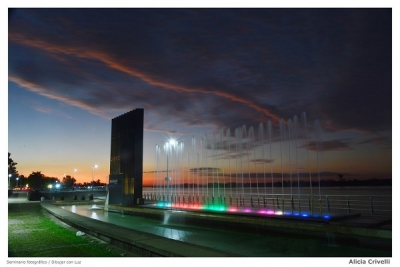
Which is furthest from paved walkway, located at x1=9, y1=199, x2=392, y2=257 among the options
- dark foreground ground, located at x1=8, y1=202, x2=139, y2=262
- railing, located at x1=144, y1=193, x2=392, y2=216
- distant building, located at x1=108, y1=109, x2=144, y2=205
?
distant building, located at x1=108, y1=109, x2=144, y2=205

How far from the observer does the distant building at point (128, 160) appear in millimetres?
25438

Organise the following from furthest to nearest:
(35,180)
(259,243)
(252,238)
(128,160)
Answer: (35,180)
(128,160)
(252,238)
(259,243)

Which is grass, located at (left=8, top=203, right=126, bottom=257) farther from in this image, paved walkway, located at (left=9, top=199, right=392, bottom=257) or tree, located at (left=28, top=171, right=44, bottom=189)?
tree, located at (left=28, top=171, right=44, bottom=189)

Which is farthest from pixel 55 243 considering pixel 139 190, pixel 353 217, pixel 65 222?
pixel 139 190

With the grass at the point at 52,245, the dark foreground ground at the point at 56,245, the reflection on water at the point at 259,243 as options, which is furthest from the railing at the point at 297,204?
the grass at the point at 52,245

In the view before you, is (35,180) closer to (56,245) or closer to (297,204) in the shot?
(297,204)

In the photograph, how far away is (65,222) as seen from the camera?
15.7 metres

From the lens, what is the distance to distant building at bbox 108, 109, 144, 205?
2544cm

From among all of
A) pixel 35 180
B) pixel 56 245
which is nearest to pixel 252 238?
Result: pixel 56 245

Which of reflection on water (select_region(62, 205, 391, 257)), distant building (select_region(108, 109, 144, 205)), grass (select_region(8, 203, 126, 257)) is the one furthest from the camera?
distant building (select_region(108, 109, 144, 205))

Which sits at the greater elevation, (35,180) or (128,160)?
(128,160)

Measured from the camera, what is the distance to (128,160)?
86.1 ft

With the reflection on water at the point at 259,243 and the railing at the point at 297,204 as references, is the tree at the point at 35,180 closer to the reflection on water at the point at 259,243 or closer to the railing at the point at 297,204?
the railing at the point at 297,204
